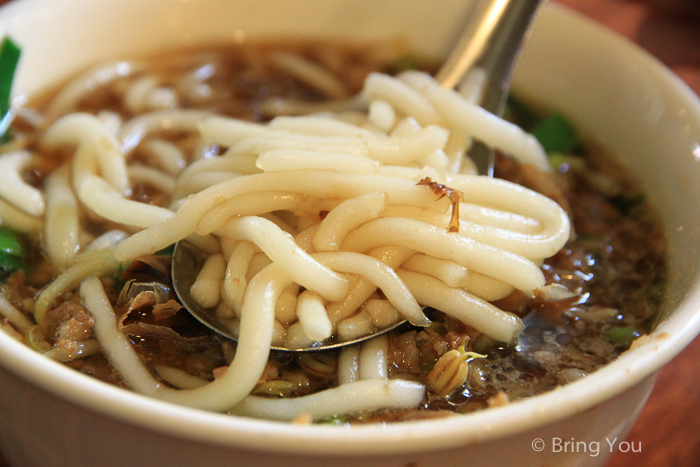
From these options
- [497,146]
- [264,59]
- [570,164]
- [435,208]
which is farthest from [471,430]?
[264,59]

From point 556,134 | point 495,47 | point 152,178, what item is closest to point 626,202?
point 556,134

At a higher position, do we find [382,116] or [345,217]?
[382,116]

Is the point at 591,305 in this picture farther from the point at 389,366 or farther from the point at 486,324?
the point at 389,366

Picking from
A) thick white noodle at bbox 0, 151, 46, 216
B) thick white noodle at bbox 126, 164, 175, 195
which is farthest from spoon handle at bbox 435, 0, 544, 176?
thick white noodle at bbox 0, 151, 46, 216

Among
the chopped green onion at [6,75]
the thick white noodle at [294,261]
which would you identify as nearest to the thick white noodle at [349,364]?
the thick white noodle at [294,261]

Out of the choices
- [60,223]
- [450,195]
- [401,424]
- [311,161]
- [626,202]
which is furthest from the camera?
[626,202]

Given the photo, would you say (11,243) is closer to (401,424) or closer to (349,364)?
(349,364)
